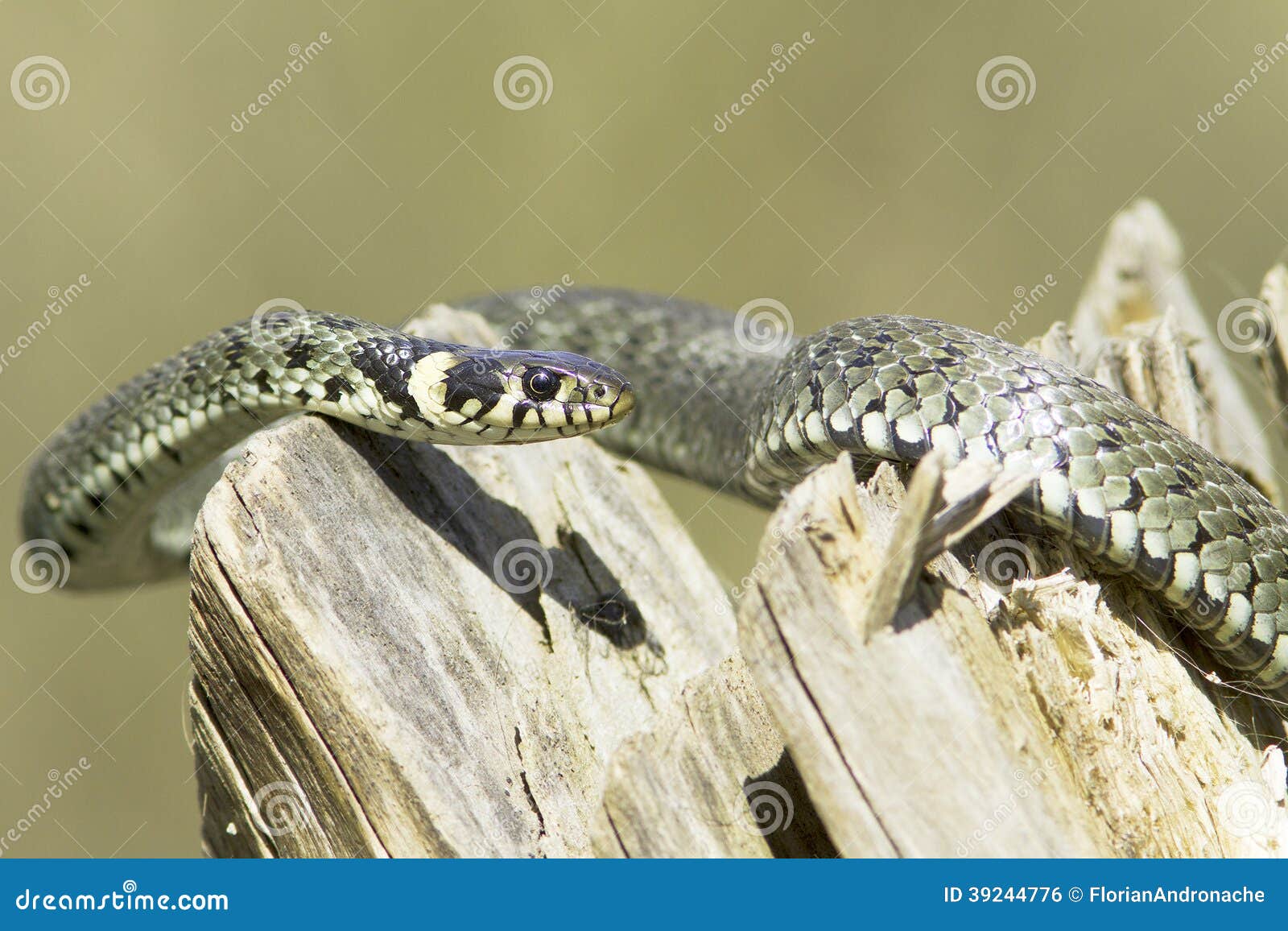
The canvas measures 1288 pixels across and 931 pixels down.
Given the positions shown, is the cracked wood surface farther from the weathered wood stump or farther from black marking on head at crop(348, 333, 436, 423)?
black marking on head at crop(348, 333, 436, 423)

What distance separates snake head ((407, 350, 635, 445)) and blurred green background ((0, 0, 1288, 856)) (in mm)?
6488

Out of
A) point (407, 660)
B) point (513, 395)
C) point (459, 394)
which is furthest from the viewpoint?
point (513, 395)

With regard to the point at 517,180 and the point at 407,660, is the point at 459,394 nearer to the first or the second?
the point at 407,660

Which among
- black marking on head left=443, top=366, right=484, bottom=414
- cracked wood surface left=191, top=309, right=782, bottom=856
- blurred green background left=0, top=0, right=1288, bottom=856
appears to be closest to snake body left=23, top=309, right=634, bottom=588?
black marking on head left=443, top=366, right=484, bottom=414

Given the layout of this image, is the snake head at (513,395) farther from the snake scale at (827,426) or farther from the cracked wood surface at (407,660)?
the cracked wood surface at (407,660)

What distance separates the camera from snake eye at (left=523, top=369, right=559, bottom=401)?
14.8ft

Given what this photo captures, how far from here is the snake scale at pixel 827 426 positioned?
374 centimetres

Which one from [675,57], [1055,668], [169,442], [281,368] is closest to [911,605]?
[1055,668]

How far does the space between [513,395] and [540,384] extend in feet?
0.43

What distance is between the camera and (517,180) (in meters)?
11.1

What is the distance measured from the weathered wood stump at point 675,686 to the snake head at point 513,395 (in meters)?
0.40

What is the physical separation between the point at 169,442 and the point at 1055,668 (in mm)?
4185

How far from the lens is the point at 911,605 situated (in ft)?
9.85

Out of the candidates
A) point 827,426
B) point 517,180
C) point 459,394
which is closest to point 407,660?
point 459,394
